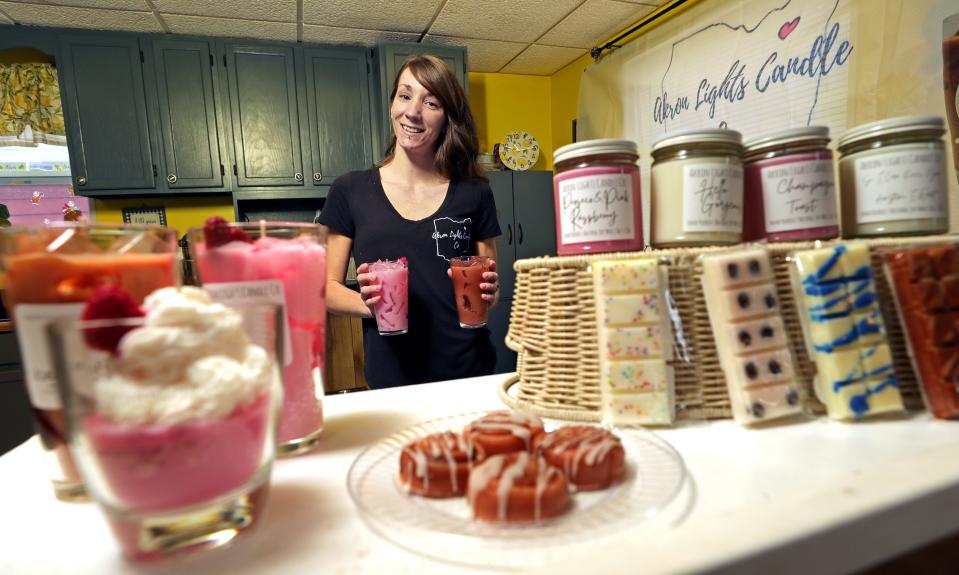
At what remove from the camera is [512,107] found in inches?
159

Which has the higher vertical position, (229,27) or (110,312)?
(229,27)

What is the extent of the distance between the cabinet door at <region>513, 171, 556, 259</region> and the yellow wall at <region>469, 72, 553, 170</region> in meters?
0.55

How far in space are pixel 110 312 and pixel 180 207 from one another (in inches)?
135

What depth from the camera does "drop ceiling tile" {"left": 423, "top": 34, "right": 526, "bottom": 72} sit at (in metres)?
3.25

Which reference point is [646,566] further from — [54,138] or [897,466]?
[54,138]

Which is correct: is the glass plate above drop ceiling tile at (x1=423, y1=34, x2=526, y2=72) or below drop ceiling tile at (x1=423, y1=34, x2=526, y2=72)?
below

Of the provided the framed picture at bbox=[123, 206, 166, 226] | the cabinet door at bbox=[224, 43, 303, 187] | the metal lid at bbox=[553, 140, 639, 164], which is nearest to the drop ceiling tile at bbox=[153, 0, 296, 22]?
the cabinet door at bbox=[224, 43, 303, 187]

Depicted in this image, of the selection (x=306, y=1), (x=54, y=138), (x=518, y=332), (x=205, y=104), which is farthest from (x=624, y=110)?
(x=54, y=138)

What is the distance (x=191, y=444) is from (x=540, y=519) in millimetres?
286

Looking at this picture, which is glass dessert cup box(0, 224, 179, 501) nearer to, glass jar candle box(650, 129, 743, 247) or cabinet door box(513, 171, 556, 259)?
glass jar candle box(650, 129, 743, 247)

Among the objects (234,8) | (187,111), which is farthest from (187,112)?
(234,8)

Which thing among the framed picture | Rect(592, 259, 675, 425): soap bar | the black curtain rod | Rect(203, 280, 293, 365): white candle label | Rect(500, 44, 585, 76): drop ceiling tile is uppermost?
Rect(500, 44, 585, 76): drop ceiling tile

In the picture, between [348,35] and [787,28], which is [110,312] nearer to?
[787,28]

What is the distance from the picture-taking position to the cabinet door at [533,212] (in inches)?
139
